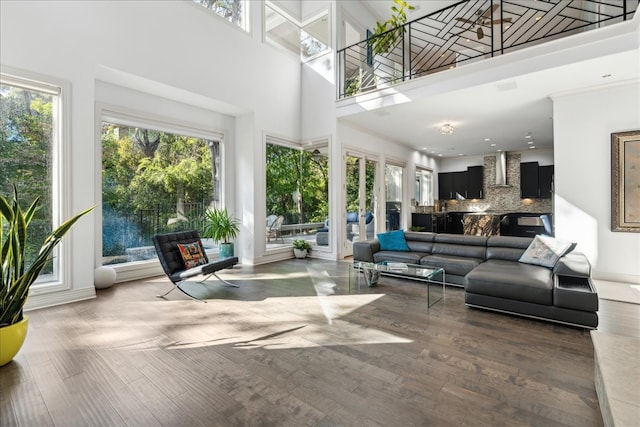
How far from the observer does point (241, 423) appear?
1.73 meters

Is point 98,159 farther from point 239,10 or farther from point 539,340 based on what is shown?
point 539,340

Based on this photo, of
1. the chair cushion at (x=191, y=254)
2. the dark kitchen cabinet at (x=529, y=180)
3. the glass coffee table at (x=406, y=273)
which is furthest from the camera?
the dark kitchen cabinet at (x=529, y=180)

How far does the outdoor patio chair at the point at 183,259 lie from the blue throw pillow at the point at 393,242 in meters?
2.58

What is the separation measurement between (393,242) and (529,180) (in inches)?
278

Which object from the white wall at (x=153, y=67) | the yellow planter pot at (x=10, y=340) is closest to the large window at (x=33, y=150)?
the white wall at (x=153, y=67)

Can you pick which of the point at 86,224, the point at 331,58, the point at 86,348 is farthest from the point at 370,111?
Result: the point at 86,348

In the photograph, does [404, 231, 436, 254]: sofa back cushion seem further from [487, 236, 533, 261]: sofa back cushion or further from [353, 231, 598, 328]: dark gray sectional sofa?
[487, 236, 533, 261]: sofa back cushion

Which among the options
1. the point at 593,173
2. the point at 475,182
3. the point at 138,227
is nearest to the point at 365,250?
the point at 593,173

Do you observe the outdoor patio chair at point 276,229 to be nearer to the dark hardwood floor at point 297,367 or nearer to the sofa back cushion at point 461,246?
the dark hardwood floor at point 297,367

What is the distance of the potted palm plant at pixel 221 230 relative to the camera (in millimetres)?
5922

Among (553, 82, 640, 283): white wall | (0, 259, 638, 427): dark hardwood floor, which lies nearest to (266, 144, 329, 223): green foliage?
(0, 259, 638, 427): dark hardwood floor

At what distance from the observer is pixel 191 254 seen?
4.50 m

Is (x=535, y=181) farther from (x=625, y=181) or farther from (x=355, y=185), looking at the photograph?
(x=355, y=185)

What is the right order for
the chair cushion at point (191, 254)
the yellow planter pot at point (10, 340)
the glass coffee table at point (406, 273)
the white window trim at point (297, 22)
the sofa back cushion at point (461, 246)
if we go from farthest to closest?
1. the white window trim at point (297, 22)
2. the sofa back cushion at point (461, 246)
3. the chair cushion at point (191, 254)
4. the glass coffee table at point (406, 273)
5. the yellow planter pot at point (10, 340)
